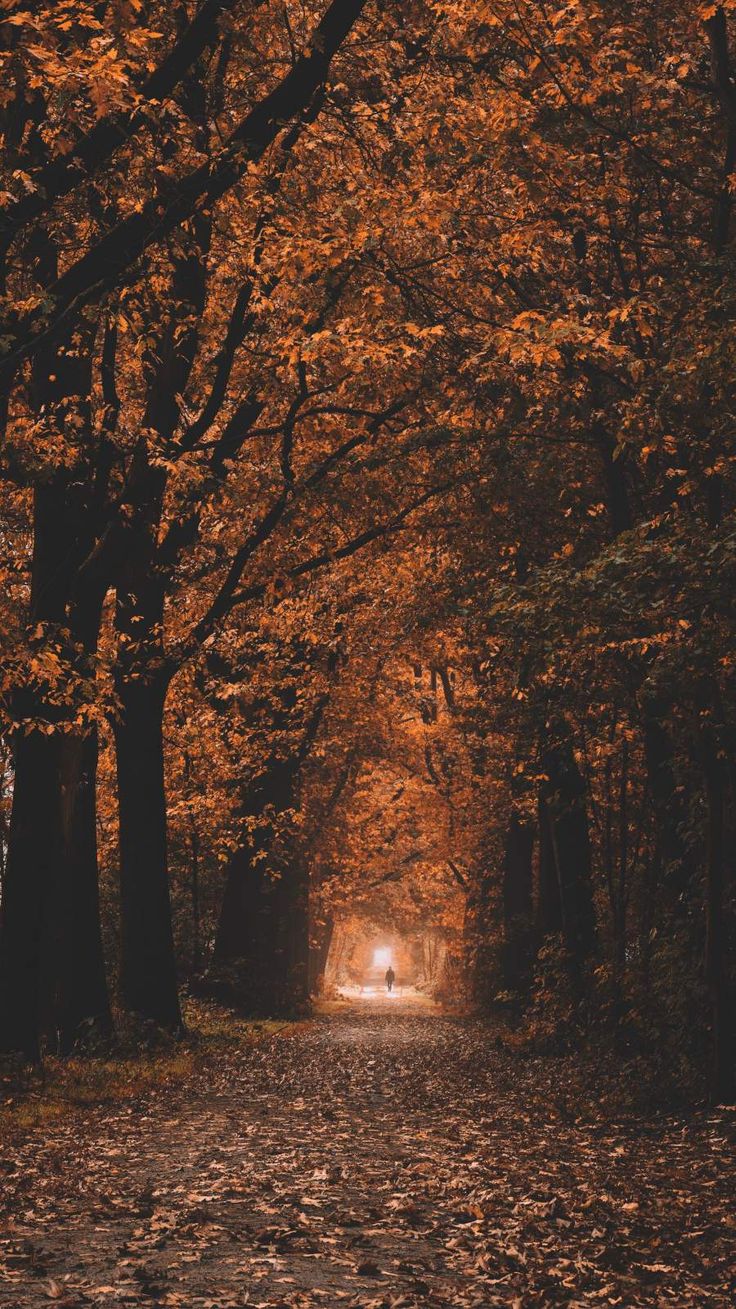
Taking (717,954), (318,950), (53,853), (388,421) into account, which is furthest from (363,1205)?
(318,950)

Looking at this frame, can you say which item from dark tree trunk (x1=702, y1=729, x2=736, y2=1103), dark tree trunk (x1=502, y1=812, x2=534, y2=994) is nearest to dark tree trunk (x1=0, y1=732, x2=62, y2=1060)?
dark tree trunk (x1=702, y1=729, x2=736, y2=1103)

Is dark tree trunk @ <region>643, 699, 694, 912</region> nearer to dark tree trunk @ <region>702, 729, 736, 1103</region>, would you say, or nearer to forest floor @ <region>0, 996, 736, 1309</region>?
dark tree trunk @ <region>702, 729, 736, 1103</region>

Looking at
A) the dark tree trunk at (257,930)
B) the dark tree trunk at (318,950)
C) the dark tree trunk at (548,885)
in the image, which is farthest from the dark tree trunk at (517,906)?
the dark tree trunk at (318,950)

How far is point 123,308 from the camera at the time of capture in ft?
33.5

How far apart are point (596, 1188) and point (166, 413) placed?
11601 millimetres

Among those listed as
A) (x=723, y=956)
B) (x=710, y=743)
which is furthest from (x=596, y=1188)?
(x=710, y=743)

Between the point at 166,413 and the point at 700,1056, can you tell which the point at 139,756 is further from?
the point at 700,1056

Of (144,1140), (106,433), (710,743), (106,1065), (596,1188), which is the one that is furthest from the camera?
(106,1065)

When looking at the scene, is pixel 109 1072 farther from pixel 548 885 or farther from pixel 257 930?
pixel 257 930

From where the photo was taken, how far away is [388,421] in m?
19.8

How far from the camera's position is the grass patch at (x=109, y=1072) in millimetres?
11148

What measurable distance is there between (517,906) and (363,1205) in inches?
884

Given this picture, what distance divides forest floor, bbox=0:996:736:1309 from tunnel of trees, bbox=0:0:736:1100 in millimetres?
2187

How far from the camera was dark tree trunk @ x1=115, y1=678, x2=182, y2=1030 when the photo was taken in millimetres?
17766
